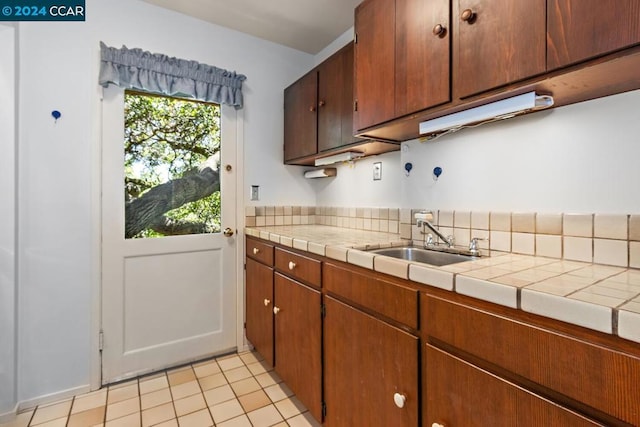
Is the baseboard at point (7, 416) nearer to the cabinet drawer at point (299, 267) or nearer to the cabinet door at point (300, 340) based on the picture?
the cabinet door at point (300, 340)

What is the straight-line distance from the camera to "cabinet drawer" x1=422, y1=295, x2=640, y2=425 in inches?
22.1

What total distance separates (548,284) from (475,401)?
361 mm

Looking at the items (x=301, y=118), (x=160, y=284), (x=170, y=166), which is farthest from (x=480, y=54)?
(x=160, y=284)

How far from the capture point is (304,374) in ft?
5.19

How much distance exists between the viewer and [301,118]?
2.29m

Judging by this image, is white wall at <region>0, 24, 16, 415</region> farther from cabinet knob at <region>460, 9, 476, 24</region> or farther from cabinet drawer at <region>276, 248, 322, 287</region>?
cabinet knob at <region>460, 9, 476, 24</region>

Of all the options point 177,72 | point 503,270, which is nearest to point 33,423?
point 177,72

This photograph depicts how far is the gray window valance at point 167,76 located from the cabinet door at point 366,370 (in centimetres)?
173

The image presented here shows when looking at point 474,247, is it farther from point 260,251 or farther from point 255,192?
point 255,192

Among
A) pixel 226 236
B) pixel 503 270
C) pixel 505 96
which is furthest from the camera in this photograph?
pixel 226 236

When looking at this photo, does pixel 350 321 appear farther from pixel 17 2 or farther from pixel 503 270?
pixel 17 2

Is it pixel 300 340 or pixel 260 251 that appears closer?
pixel 300 340

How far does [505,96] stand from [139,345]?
2491 mm

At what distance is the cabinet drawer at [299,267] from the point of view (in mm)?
1483
